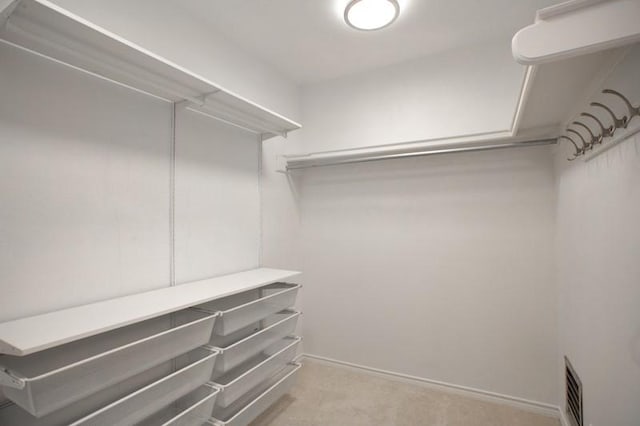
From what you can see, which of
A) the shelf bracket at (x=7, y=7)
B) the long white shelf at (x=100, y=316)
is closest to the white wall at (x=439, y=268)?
the long white shelf at (x=100, y=316)

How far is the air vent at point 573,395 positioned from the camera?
1610mm

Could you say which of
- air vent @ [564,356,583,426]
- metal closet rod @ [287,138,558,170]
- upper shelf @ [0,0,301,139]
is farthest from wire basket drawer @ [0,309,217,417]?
air vent @ [564,356,583,426]

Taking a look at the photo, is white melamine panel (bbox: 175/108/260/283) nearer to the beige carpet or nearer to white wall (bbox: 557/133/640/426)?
the beige carpet

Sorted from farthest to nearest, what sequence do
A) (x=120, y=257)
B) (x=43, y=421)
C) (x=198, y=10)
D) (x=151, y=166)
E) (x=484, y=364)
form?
(x=484, y=364) < (x=198, y=10) < (x=151, y=166) < (x=120, y=257) < (x=43, y=421)

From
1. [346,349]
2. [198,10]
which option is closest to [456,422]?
[346,349]

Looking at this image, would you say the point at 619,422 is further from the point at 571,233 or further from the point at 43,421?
the point at 43,421

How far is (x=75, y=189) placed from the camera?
1374mm

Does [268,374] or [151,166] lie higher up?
[151,166]

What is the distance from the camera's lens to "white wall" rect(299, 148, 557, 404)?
2.17 m

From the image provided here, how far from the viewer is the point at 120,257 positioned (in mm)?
1530

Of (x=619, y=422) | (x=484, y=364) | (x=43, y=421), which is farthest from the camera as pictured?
(x=484, y=364)

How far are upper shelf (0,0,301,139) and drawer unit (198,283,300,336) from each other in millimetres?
1172

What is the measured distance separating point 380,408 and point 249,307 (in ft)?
4.08

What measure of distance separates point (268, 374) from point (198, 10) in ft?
7.67
